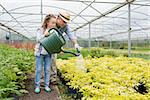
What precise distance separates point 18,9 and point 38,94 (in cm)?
989

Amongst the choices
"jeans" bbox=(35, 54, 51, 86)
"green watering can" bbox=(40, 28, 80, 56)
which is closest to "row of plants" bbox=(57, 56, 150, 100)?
"jeans" bbox=(35, 54, 51, 86)

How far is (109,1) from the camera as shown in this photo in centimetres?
1009

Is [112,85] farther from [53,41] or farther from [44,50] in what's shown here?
[44,50]

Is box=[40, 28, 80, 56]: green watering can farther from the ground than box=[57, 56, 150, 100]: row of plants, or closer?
farther from the ground

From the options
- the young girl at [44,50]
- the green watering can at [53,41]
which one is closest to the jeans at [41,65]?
the young girl at [44,50]

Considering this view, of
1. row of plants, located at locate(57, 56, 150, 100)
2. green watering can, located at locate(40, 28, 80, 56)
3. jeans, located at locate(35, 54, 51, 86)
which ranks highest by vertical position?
green watering can, located at locate(40, 28, 80, 56)

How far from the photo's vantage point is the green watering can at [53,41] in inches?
162

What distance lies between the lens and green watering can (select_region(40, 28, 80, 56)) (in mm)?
4113

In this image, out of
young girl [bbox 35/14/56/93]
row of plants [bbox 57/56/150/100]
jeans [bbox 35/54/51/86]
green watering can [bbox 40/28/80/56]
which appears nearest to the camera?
row of plants [bbox 57/56/150/100]

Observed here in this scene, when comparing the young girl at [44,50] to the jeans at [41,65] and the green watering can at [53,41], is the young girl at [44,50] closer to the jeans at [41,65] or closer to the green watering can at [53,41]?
the jeans at [41,65]

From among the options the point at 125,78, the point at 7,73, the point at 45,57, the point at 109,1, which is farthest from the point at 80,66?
the point at 109,1

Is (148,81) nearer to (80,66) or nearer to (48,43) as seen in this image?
(80,66)

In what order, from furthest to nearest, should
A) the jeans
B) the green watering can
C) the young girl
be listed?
the jeans → the young girl → the green watering can

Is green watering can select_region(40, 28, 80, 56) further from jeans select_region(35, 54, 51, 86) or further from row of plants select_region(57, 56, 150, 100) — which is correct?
row of plants select_region(57, 56, 150, 100)
